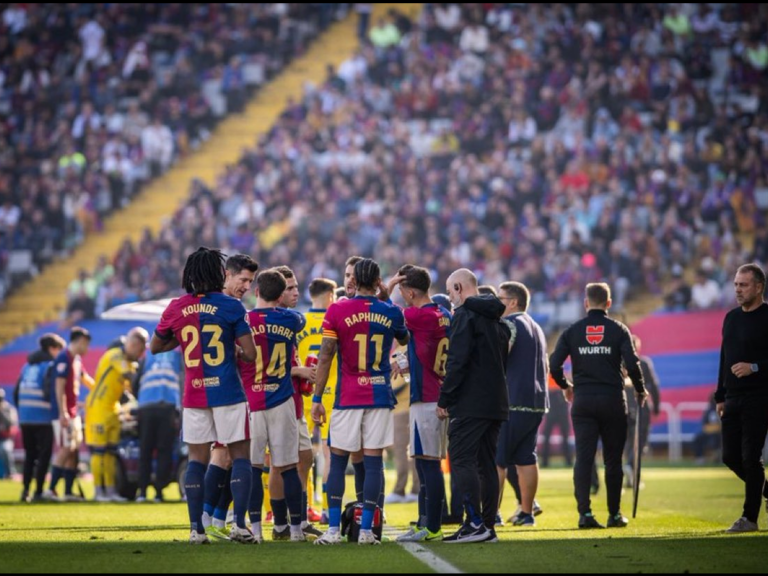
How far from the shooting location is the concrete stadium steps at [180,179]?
33.5 m

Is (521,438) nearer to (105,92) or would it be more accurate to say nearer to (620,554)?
(620,554)

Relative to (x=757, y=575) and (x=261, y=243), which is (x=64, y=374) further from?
(x=261, y=243)

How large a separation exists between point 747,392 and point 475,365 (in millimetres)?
2670

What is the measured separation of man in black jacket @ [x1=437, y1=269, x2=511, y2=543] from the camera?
35.5 ft

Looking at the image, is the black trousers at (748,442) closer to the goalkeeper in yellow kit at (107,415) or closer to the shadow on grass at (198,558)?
the shadow on grass at (198,558)

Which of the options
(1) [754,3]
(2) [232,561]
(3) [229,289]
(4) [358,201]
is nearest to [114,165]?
(4) [358,201]

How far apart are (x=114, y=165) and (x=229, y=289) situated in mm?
27064

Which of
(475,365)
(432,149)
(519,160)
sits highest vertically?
(432,149)

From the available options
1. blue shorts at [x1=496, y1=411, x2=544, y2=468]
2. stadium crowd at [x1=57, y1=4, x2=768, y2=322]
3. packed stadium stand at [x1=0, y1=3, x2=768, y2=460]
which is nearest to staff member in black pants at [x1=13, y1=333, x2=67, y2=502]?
blue shorts at [x1=496, y1=411, x2=544, y2=468]

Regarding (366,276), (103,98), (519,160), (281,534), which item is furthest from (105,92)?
(366,276)

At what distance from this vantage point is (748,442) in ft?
39.2

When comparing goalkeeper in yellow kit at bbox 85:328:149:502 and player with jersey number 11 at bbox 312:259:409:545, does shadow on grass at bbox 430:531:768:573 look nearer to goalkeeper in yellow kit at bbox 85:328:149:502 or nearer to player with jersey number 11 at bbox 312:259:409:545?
player with jersey number 11 at bbox 312:259:409:545

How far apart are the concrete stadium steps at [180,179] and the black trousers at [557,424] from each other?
1213 cm

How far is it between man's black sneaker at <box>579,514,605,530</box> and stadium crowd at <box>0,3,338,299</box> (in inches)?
958
